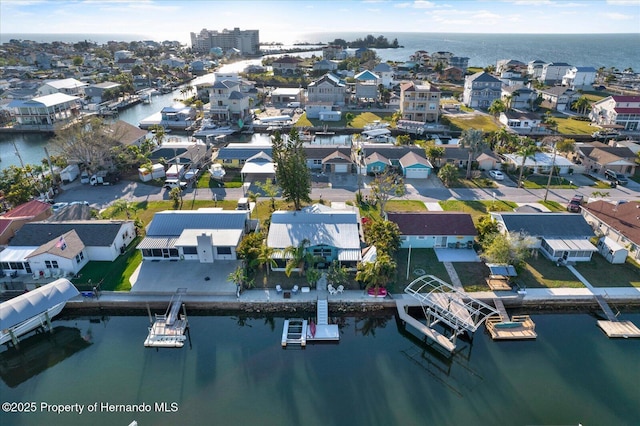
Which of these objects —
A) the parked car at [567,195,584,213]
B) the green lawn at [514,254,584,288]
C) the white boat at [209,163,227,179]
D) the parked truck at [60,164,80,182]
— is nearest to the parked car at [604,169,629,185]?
the parked car at [567,195,584,213]

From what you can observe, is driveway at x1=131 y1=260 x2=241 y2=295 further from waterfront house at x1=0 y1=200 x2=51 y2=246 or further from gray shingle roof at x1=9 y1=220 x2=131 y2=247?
waterfront house at x1=0 y1=200 x2=51 y2=246

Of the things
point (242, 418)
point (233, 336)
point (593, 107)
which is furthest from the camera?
point (593, 107)

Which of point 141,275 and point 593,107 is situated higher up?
point 593,107

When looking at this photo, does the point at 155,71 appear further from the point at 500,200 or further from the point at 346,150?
the point at 500,200

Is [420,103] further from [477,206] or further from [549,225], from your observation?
[549,225]

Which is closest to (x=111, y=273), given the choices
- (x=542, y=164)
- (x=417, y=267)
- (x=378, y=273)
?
(x=378, y=273)

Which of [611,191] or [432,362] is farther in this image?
[611,191]

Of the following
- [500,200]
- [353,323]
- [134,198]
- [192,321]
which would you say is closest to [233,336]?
[192,321]

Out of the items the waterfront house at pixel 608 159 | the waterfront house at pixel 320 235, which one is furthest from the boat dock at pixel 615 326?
the waterfront house at pixel 608 159
